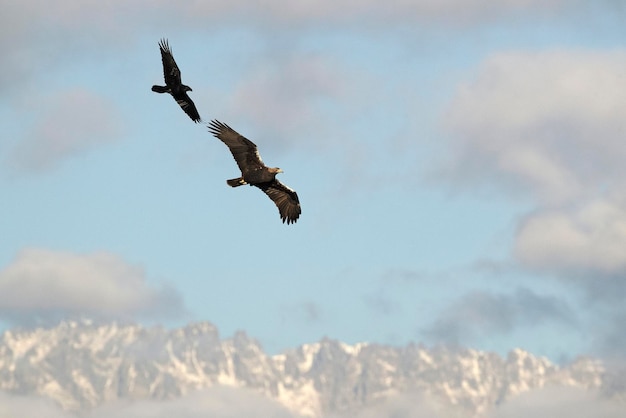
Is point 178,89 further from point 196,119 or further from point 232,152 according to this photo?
point 232,152

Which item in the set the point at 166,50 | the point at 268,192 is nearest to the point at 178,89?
the point at 166,50

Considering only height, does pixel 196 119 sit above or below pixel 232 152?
above

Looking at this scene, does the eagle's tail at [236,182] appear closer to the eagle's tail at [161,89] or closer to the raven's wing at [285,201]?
the raven's wing at [285,201]

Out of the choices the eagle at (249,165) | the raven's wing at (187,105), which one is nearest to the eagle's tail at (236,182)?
the eagle at (249,165)

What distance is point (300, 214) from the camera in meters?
82.3

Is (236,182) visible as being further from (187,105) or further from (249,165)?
(187,105)

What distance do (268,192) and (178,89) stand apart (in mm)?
9362

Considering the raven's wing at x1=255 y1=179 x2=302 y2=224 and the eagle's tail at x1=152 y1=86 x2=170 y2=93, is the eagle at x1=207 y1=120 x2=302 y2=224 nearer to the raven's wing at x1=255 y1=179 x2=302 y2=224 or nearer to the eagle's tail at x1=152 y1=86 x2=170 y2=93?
the raven's wing at x1=255 y1=179 x2=302 y2=224

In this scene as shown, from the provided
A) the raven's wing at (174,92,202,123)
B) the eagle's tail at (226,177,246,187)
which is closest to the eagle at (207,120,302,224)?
the eagle's tail at (226,177,246,187)

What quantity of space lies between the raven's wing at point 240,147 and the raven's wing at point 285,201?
3343mm

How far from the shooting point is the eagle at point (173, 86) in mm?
85812

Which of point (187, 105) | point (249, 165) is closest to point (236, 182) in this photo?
point (249, 165)

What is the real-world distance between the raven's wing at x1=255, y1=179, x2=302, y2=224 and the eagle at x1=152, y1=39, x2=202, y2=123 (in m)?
7.49

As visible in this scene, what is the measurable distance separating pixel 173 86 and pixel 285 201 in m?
10.4
